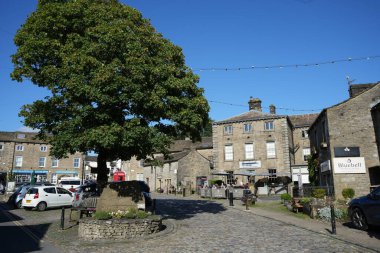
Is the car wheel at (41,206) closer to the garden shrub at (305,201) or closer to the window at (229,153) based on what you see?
the garden shrub at (305,201)

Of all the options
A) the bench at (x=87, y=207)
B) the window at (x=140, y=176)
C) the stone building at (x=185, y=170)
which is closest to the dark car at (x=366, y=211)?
the bench at (x=87, y=207)

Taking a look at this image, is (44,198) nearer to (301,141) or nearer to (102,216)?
(102,216)

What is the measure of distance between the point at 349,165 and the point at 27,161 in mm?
53238

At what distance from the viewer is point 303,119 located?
144ft

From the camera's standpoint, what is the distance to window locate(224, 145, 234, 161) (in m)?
39.4

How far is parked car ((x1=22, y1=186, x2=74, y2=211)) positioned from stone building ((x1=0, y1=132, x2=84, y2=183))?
32.0 meters

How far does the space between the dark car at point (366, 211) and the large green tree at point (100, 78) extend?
725 cm

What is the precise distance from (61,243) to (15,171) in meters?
50.6

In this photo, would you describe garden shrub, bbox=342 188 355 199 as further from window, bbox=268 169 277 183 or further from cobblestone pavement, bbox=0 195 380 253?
window, bbox=268 169 277 183

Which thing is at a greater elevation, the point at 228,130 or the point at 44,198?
the point at 228,130

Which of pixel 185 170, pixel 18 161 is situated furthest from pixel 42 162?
pixel 185 170

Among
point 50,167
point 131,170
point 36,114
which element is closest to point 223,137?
point 131,170

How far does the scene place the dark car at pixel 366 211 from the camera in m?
11.1

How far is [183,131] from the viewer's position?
1511cm
